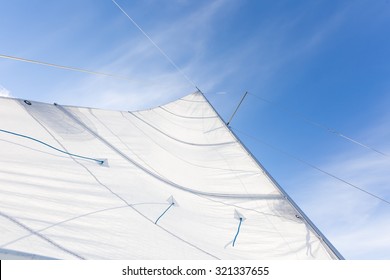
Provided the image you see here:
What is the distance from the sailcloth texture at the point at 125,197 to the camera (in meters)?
1.60

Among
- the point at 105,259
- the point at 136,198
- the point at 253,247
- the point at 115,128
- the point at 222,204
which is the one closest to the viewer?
the point at 105,259

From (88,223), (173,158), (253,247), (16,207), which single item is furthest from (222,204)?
(16,207)

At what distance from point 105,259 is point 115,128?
2.24m

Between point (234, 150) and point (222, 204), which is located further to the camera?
point (234, 150)

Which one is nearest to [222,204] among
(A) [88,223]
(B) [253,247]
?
(B) [253,247]

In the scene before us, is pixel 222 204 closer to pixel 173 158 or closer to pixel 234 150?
pixel 173 158

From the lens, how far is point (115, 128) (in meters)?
3.57

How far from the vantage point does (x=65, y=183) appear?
2.06 metres

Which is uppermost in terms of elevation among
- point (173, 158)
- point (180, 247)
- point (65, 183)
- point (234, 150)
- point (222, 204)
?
point (234, 150)

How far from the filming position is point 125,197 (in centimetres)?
223

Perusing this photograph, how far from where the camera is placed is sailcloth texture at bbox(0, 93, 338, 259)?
1.60 meters

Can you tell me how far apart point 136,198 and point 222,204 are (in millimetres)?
1063

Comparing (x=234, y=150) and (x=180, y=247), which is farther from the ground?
(x=234, y=150)

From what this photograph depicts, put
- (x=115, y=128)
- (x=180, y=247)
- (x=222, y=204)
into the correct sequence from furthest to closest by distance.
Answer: (x=115, y=128), (x=222, y=204), (x=180, y=247)
